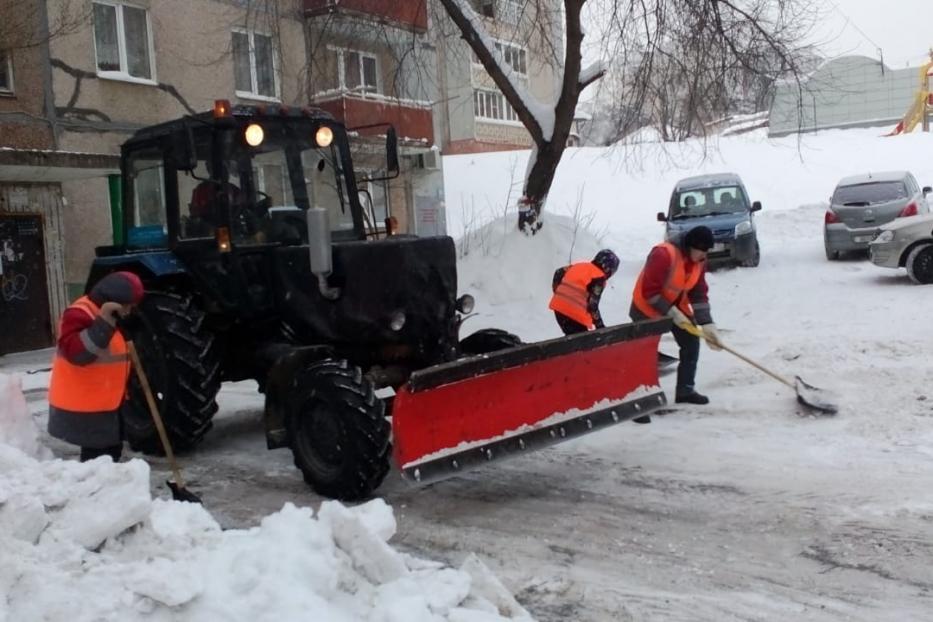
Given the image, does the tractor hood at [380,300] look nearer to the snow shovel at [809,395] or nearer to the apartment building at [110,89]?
the snow shovel at [809,395]

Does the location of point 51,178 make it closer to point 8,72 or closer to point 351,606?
point 8,72

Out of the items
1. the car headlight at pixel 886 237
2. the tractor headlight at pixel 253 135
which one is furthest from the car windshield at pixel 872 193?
the tractor headlight at pixel 253 135

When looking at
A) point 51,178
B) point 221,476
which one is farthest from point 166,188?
point 51,178

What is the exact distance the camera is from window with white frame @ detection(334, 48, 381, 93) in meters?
17.3

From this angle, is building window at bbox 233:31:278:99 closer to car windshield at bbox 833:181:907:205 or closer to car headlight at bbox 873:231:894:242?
car windshield at bbox 833:181:907:205

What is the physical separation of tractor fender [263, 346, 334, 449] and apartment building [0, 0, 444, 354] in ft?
23.6

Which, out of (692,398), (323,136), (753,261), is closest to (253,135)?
(323,136)

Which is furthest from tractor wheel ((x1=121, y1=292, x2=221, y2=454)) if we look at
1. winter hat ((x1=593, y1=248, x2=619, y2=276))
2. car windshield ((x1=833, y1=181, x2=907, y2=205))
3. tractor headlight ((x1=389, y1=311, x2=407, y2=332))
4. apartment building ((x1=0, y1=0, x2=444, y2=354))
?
car windshield ((x1=833, y1=181, x2=907, y2=205))

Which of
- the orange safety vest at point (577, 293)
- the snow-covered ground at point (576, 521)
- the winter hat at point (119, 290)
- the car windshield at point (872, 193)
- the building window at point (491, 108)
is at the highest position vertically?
the building window at point (491, 108)

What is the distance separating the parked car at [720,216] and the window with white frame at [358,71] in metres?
6.43

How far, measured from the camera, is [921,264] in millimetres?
12305

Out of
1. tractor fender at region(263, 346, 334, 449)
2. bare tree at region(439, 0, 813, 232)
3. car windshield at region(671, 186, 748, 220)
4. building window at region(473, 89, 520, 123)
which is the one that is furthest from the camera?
building window at region(473, 89, 520, 123)

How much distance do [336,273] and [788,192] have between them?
23.9m

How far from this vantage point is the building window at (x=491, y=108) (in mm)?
33375
